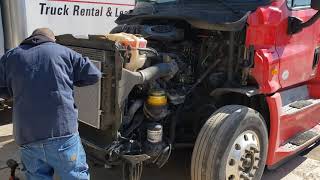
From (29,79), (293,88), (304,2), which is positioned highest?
(304,2)

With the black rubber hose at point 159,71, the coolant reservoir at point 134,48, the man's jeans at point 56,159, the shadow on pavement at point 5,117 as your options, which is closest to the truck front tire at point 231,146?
the black rubber hose at point 159,71

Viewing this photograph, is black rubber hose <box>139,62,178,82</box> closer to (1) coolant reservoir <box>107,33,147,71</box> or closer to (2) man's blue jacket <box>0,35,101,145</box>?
(1) coolant reservoir <box>107,33,147,71</box>

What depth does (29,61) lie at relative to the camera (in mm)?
3158

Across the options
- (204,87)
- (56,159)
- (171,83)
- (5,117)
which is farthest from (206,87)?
(5,117)

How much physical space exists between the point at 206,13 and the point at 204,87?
2.50 ft

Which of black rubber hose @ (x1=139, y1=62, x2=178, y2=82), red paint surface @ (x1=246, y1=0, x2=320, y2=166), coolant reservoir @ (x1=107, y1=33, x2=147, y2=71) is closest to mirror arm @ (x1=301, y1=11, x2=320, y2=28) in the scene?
red paint surface @ (x1=246, y1=0, x2=320, y2=166)

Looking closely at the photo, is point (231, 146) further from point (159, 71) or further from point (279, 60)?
point (279, 60)

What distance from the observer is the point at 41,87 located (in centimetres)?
316

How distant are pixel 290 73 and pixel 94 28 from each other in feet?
12.8

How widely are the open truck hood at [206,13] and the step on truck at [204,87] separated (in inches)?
0.4

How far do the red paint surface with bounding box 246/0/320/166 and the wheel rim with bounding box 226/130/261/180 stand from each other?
13.3 inches

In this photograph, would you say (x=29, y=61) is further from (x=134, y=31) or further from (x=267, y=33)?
(x=267, y=33)

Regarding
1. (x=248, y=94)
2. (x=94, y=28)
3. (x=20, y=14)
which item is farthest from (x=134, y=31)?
(x=94, y=28)

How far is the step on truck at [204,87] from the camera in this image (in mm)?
3895
